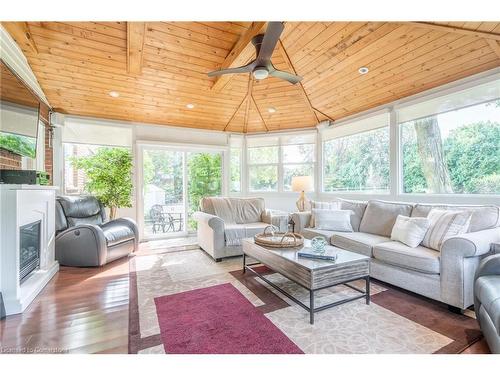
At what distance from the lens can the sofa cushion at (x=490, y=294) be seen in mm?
1354

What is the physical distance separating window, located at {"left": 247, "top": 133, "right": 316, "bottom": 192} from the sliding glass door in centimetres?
87

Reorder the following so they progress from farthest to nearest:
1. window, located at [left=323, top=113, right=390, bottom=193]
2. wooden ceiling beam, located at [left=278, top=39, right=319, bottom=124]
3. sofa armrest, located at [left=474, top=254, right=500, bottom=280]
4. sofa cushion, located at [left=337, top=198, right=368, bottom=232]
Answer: window, located at [left=323, top=113, right=390, bottom=193] < wooden ceiling beam, located at [left=278, top=39, right=319, bottom=124] < sofa cushion, located at [left=337, top=198, right=368, bottom=232] < sofa armrest, located at [left=474, top=254, right=500, bottom=280]

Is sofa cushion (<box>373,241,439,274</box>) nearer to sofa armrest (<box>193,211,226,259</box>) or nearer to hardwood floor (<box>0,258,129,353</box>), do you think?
sofa armrest (<box>193,211,226,259</box>)

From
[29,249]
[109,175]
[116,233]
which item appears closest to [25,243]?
[29,249]

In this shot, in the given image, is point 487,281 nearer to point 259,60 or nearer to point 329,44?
point 259,60

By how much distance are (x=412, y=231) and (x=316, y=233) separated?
1.16m

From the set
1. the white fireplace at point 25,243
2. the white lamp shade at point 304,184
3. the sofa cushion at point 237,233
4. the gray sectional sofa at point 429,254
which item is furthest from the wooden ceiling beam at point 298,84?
the white fireplace at point 25,243

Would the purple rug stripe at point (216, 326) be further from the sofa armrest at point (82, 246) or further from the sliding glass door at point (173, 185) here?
the sliding glass door at point (173, 185)

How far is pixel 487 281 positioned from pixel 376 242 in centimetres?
116

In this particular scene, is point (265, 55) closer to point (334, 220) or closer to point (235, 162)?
point (334, 220)

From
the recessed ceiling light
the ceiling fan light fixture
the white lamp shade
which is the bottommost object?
the white lamp shade

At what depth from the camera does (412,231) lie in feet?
8.50

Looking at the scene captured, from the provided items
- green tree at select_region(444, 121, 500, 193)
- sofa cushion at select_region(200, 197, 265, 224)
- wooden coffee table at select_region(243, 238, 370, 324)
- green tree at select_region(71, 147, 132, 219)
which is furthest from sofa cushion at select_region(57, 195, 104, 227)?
green tree at select_region(444, 121, 500, 193)

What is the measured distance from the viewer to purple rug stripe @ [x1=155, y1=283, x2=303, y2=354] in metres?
1.59
